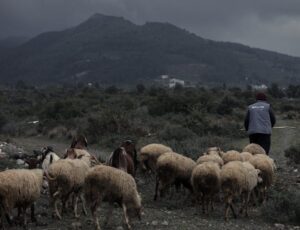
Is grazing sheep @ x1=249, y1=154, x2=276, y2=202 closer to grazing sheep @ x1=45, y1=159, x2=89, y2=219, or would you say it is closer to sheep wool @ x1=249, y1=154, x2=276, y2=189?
sheep wool @ x1=249, y1=154, x2=276, y2=189

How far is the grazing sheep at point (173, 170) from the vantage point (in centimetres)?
1352

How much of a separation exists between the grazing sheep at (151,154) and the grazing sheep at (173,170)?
153 cm

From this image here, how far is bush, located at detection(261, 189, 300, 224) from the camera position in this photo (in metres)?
12.5

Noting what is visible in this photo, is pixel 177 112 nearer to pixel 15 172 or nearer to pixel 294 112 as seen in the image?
pixel 294 112

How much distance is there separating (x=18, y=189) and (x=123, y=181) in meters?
1.83

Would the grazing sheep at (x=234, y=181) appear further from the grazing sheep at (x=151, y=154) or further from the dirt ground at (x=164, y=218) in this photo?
the grazing sheep at (x=151, y=154)

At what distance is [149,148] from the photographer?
15.4 metres

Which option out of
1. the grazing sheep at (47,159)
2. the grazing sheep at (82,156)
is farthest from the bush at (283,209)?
the grazing sheep at (47,159)

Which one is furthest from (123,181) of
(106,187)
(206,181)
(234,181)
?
(234,181)

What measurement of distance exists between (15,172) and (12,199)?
55cm

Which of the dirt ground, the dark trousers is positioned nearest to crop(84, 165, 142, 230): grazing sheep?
the dirt ground

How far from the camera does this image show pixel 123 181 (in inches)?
428

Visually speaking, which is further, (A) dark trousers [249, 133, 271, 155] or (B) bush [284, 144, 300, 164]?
(B) bush [284, 144, 300, 164]

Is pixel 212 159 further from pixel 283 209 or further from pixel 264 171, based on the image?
pixel 283 209
